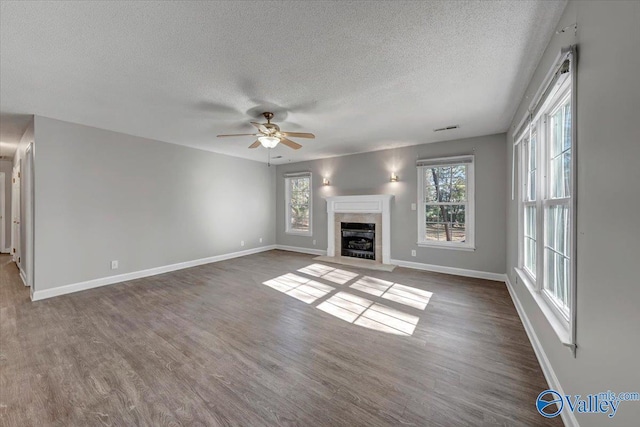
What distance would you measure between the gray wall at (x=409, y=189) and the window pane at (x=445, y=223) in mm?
232

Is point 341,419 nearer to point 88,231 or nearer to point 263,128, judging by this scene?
point 263,128

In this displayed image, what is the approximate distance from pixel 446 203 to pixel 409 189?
0.75 m

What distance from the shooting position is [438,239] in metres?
4.88

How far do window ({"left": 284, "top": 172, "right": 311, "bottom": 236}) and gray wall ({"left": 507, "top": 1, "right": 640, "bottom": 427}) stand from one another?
18.2ft

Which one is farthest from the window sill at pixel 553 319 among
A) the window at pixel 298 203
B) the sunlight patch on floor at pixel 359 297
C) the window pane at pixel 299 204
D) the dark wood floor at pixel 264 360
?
the window pane at pixel 299 204

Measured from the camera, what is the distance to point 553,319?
5.90 ft

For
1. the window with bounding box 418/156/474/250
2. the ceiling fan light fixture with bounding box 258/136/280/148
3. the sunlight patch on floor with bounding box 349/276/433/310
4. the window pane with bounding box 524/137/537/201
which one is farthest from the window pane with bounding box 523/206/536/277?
the ceiling fan light fixture with bounding box 258/136/280/148

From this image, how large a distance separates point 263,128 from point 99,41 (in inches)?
64.0

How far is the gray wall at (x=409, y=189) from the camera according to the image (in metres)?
4.29

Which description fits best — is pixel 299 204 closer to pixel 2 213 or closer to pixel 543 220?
pixel 543 220

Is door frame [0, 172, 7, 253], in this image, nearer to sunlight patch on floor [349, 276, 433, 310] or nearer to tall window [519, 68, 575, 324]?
sunlight patch on floor [349, 276, 433, 310]

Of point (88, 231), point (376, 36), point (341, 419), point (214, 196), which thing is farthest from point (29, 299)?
point (376, 36)

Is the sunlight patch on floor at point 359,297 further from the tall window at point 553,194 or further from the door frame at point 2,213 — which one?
the door frame at point 2,213

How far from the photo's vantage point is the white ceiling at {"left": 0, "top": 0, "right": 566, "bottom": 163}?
162 centimetres
